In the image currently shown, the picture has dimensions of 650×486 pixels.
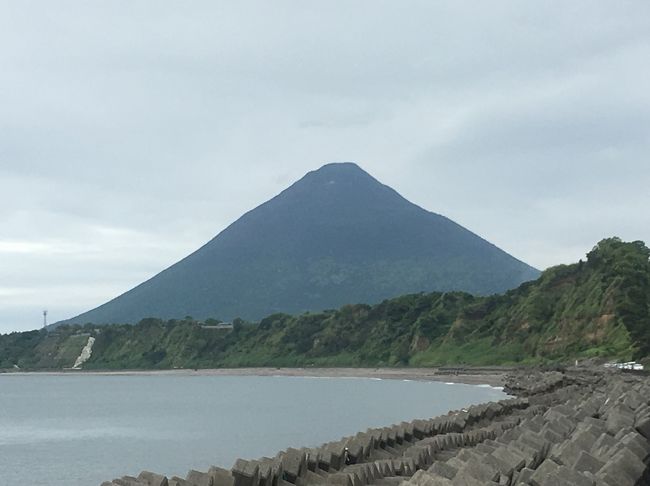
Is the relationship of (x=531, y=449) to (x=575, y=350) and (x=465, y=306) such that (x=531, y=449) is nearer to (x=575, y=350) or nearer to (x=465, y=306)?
(x=575, y=350)

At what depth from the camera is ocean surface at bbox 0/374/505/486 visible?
4524 centimetres

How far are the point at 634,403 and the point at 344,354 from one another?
5713 inches

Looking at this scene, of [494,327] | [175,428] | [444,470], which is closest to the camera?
[444,470]

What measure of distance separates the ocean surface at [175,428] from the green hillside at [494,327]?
15100 millimetres

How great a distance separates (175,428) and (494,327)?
75454 millimetres

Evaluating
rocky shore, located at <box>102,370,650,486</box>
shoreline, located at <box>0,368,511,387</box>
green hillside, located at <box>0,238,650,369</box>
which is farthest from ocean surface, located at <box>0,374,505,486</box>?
rocky shore, located at <box>102,370,650,486</box>

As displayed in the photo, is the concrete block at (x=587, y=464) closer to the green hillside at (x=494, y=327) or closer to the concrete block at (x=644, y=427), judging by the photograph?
the concrete block at (x=644, y=427)

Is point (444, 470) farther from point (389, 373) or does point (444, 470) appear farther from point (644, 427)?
point (389, 373)

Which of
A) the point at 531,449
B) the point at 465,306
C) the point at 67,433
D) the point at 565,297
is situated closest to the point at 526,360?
the point at 565,297

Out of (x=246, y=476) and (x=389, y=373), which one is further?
(x=389, y=373)

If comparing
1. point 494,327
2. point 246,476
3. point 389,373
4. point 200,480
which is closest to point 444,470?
point 246,476

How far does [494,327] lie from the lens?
136000mm

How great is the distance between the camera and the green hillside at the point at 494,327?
10131cm

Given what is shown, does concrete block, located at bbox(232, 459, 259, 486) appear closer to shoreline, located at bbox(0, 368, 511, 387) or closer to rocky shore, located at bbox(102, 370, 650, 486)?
rocky shore, located at bbox(102, 370, 650, 486)
